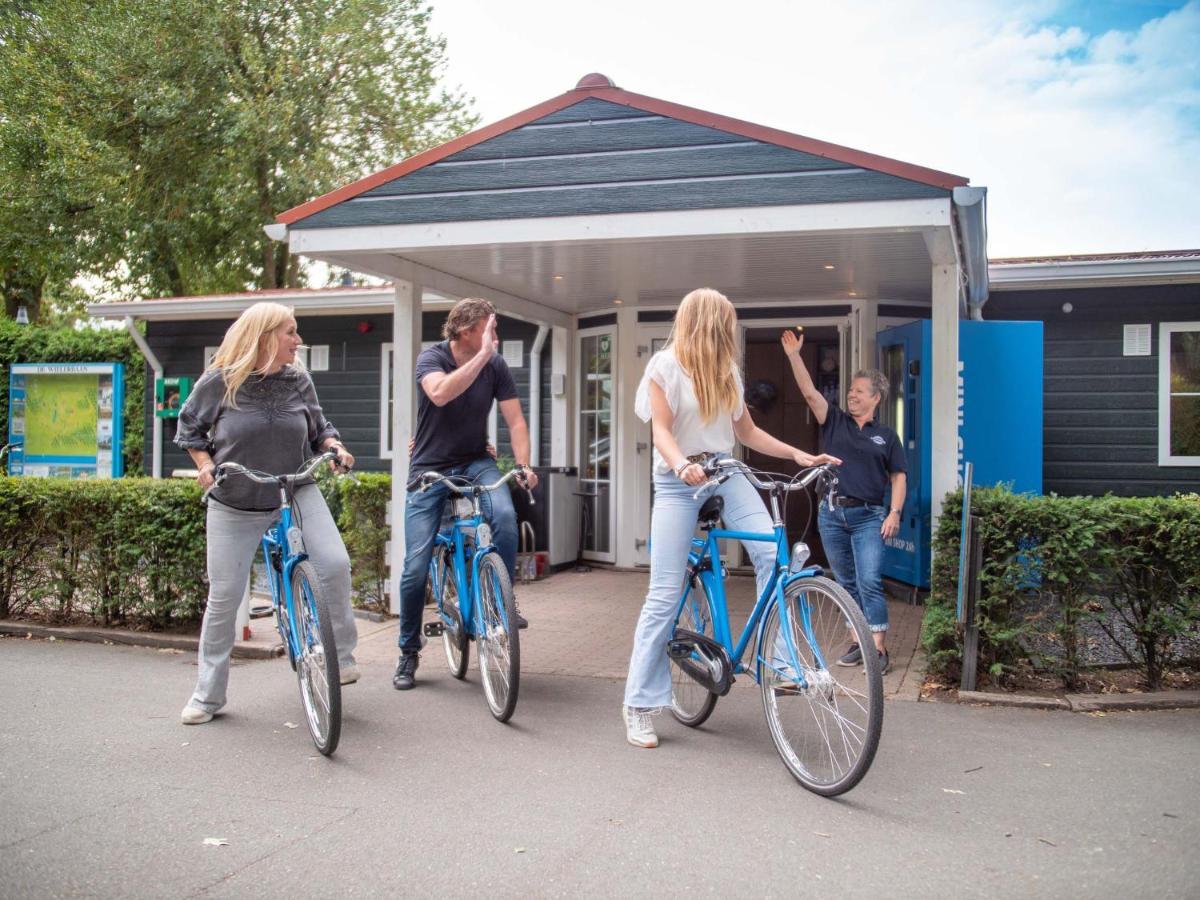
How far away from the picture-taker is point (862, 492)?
19.0 feet

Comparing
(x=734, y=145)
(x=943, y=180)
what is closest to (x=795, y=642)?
(x=943, y=180)

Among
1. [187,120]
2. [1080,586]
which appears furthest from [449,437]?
[187,120]

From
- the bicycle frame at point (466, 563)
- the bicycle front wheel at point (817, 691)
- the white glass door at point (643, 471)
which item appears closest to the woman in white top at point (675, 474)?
the bicycle front wheel at point (817, 691)

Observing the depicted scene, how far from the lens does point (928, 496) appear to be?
26.6 ft

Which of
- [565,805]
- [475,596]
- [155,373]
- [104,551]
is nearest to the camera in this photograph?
[565,805]

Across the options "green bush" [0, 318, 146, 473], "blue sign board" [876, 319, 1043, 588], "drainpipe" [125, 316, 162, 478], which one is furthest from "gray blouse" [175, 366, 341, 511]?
"green bush" [0, 318, 146, 473]

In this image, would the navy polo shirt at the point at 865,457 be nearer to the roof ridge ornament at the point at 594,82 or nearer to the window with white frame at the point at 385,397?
the roof ridge ornament at the point at 594,82

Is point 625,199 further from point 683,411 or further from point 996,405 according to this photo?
point 996,405

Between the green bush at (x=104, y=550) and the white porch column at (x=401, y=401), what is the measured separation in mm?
1261

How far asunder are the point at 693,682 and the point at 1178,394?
6.85m

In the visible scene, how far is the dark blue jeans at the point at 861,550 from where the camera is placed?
5715 millimetres

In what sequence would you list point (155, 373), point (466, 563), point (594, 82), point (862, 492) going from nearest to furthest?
point (466, 563), point (862, 492), point (594, 82), point (155, 373)

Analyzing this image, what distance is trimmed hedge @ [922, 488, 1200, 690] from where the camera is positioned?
16.2ft

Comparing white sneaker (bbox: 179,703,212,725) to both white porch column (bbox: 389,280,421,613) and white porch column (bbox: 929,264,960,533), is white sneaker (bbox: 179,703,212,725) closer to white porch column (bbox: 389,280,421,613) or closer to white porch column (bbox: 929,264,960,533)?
white porch column (bbox: 389,280,421,613)
